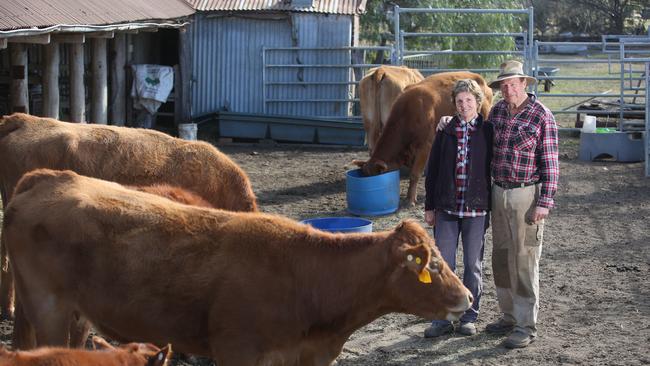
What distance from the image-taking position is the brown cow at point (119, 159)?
25.2 ft

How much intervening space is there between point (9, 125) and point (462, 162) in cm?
375

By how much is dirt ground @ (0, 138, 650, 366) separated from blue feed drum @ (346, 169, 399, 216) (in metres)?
0.19

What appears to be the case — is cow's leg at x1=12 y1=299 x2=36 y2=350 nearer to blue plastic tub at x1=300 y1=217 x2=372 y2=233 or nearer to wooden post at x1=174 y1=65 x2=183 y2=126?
blue plastic tub at x1=300 y1=217 x2=372 y2=233

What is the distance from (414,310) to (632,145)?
11663 millimetres

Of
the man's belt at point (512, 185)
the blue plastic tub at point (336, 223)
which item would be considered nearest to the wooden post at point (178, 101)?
the blue plastic tub at point (336, 223)

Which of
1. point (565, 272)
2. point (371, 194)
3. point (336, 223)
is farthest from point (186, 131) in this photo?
point (565, 272)

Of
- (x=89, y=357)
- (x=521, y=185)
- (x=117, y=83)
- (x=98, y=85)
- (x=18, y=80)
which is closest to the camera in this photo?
(x=89, y=357)

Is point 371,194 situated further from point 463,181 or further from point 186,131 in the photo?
point 186,131

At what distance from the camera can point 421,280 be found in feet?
17.6

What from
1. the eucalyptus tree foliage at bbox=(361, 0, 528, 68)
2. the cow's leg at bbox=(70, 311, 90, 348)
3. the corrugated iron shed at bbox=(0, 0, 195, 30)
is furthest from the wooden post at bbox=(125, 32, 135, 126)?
the cow's leg at bbox=(70, 311, 90, 348)

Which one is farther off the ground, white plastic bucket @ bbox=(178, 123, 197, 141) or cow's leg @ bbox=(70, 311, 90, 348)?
white plastic bucket @ bbox=(178, 123, 197, 141)

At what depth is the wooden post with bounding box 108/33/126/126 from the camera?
56.8 ft

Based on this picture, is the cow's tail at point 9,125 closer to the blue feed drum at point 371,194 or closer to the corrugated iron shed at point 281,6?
the blue feed drum at point 371,194

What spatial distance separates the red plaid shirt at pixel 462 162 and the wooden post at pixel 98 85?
28.9ft
